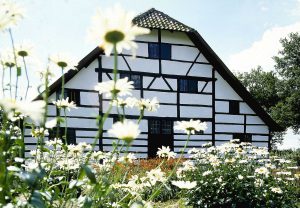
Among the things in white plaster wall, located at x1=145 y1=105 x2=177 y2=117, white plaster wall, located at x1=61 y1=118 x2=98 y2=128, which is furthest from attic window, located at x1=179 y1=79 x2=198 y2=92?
white plaster wall, located at x1=61 y1=118 x2=98 y2=128

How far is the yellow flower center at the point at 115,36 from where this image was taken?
1235 mm

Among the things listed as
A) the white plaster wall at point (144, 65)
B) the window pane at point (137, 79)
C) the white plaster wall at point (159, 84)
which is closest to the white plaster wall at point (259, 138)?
the white plaster wall at point (159, 84)

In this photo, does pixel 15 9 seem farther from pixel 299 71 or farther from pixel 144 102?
pixel 299 71

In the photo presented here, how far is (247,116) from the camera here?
16250mm

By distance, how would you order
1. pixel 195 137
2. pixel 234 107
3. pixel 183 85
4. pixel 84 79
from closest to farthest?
pixel 84 79
pixel 195 137
pixel 183 85
pixel 234 107

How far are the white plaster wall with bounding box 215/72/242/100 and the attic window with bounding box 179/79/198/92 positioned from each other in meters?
1.07

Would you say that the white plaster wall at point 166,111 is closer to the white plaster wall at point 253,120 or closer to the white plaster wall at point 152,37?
the white plaster wall at point 152,37

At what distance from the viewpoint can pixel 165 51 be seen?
14.9 meters

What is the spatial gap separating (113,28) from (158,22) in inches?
538

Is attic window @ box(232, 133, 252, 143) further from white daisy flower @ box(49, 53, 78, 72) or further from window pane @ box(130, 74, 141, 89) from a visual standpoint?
white daisy flower @ box(49, 53, 78, 72)

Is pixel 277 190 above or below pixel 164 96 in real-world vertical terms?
below

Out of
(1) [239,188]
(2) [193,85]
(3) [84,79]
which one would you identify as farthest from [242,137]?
(1) [239,188]

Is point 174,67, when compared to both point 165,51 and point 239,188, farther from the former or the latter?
point 239,188

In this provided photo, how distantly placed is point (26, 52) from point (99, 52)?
11.6m
